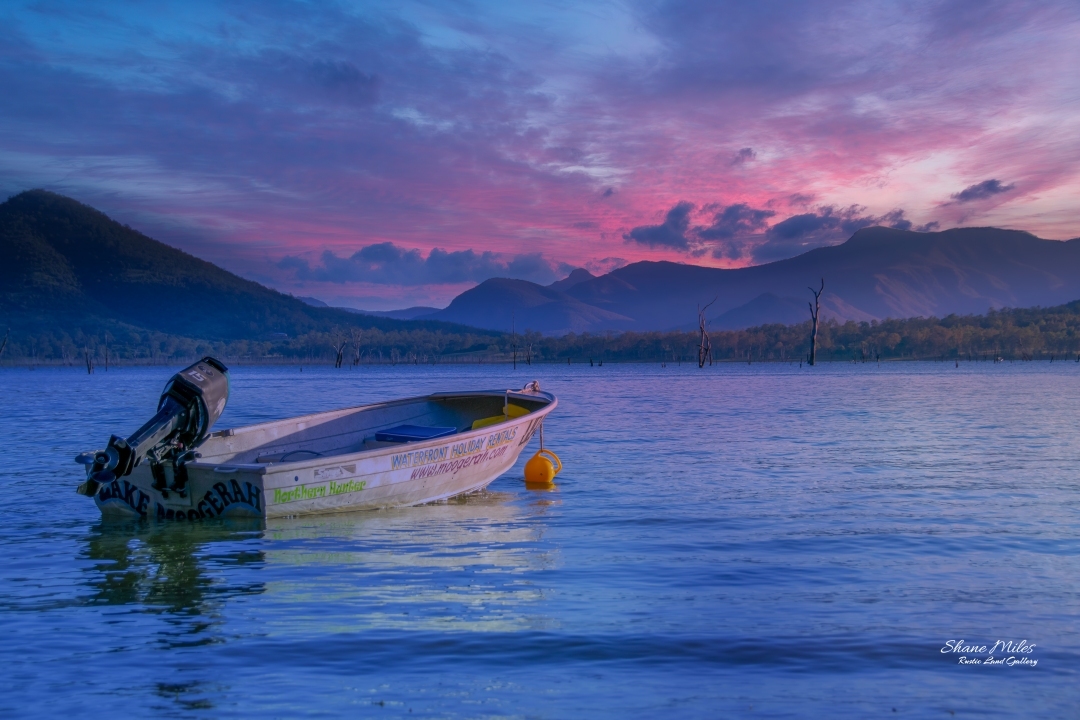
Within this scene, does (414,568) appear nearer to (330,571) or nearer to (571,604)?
(330,571)

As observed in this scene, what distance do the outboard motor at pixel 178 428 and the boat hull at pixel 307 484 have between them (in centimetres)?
16

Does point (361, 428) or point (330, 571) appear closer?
point (330, 571)

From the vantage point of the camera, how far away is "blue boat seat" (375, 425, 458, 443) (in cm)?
1655

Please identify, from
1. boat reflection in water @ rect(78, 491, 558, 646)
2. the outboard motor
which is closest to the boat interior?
the outboard motor

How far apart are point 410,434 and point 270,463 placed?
4.12 meters

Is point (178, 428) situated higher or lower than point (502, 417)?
higher

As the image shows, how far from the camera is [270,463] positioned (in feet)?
42.4

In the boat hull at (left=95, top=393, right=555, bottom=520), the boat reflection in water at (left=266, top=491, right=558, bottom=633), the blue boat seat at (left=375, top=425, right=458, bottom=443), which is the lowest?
the boat reflection in water at (left=266, top=491, right=558, bottom=633)

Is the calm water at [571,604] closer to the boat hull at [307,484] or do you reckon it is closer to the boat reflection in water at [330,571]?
the boat reflection in water at [330,571]

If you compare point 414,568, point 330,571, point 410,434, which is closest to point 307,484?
point 330,571

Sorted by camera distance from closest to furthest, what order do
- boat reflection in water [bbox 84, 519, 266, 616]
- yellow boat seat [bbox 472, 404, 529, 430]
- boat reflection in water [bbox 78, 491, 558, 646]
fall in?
boat reflection in water [bbox 78, 491, 558, 646] < boat reflection in water [bbox 84, 519, 266, 616] < yellow boat seat [bbox 472, 404, 529, 430]

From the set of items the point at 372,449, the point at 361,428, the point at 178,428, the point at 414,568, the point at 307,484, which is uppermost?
the point at 178,428

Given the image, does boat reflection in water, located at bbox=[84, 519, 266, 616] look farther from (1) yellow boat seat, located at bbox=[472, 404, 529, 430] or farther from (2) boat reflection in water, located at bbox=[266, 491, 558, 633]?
(1) yellow boat seat, located at bbox=[472, 404, 529, 430]

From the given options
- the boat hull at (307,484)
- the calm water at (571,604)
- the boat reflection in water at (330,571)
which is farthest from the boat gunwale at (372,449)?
the calm water at (571,604)
